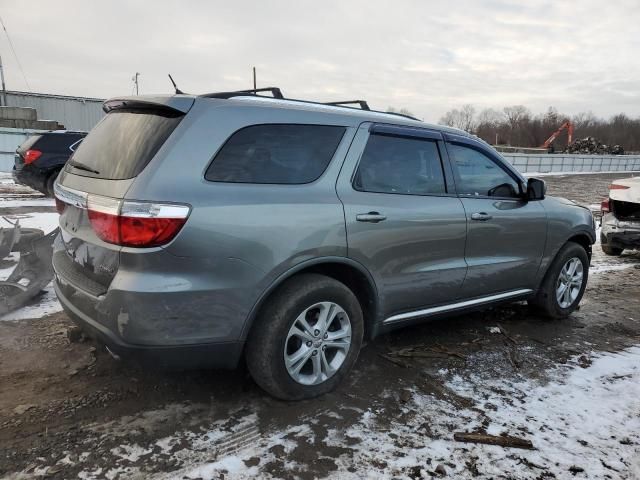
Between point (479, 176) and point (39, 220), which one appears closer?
point (479, 176)

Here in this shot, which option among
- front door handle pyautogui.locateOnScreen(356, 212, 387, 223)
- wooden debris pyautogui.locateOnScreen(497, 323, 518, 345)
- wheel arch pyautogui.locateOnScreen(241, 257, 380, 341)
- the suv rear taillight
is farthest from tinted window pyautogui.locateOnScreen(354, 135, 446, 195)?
wooden debris pyautogui.locateOnScreen(497, 323, 518, 345)

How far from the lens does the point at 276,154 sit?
296 centimetres

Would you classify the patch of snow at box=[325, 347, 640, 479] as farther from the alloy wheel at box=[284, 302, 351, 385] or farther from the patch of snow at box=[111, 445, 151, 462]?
the patch of snow at box=[111, 445, 151, 462]

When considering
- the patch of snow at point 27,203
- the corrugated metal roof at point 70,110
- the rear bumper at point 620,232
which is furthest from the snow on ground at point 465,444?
the corrugated metal roof at point 70,110

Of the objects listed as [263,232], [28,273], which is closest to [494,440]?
[263,232]

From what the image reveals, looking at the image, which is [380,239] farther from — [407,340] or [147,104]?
[147,104]

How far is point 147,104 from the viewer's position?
288 centimetres

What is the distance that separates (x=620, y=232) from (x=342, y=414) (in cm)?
664

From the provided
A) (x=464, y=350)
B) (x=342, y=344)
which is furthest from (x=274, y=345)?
(x=464, y=350)

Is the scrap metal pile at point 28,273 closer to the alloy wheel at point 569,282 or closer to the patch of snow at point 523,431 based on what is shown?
the patch of snow at point 523,431

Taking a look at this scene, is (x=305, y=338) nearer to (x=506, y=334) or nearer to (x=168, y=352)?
(x=168, y=352)

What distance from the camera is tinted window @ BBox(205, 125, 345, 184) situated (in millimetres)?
2756

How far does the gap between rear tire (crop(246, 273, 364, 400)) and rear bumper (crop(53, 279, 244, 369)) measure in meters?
0.16

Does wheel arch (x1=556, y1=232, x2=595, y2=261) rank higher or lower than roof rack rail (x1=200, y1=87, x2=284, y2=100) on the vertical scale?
lower
